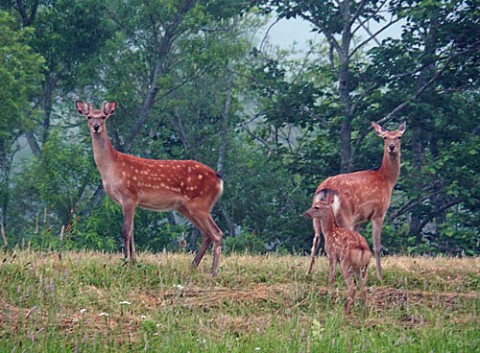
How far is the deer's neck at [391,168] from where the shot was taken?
11417 millimetres

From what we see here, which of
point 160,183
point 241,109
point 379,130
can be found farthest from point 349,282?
point 241,109

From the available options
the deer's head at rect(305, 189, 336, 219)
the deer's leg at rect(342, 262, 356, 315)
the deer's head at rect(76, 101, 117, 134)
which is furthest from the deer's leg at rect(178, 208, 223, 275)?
the deer's leg at rect(342, 262, 356, 315)

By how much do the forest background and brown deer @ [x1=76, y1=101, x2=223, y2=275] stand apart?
6.53m

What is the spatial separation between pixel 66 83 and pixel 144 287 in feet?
60.2

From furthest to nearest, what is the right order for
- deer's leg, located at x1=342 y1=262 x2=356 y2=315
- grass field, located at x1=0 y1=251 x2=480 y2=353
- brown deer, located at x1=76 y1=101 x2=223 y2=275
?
1. brown deer, located at x1=76 y1=101 x2=223 y2=275
2. deer's leg, located at x1=342 y1=262 x2=356 y2=315
3. grass field, located at x1=0 y1=251 x2=480 y2=353

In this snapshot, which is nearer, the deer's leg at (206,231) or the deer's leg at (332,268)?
the deer's leg at (332,268)

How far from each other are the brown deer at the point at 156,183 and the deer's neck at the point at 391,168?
246 centimetres

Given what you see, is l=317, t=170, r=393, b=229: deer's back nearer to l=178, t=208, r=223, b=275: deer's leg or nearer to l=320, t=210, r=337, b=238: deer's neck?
l=320, t=210, r=337, b=238: deer's neck

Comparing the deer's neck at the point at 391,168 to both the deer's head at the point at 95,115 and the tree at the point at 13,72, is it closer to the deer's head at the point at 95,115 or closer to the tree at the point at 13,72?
the deer's head at the point at 95,115

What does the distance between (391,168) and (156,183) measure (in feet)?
11.5

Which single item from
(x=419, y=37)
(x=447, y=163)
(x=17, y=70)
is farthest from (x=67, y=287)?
(x=419, y=37)

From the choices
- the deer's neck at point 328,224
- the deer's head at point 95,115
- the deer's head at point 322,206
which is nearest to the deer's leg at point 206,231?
the deer's head at point 322,206

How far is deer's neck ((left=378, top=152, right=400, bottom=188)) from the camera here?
1142cm

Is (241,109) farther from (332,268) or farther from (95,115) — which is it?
(332,268)
